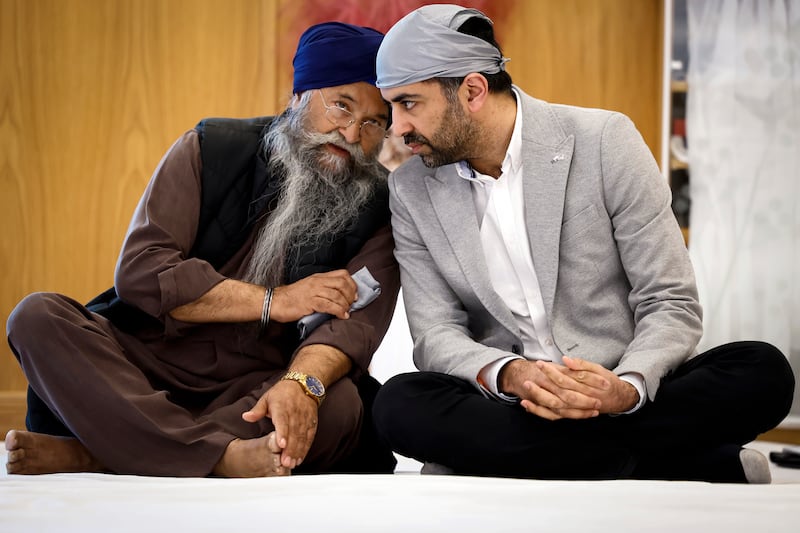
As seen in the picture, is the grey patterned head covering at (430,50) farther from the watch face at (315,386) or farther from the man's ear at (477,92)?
the watch face at (315,386)

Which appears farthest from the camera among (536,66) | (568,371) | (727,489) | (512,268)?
(536,66)

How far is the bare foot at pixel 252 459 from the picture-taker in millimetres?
1973

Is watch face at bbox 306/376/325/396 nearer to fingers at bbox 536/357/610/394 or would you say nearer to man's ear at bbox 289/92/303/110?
fingers at bbox 536/357/610/394

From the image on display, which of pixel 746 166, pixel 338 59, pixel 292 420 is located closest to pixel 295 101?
pixel 338 59

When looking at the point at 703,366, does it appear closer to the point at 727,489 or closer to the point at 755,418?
the point at 755,418

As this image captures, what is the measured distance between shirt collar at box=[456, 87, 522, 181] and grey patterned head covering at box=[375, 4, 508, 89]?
16 centimetres

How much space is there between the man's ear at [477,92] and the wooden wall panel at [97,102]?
2.25m

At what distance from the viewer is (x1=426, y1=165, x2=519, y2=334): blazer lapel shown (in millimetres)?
2236

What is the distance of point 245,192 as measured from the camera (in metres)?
2.50

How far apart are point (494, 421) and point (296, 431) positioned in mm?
442

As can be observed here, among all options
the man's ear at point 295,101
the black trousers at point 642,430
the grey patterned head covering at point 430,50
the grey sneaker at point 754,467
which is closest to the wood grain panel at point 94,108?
the man's ear at point 295,101

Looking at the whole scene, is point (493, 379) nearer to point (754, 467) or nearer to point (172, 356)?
point (754, 467)

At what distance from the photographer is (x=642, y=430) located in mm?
1941

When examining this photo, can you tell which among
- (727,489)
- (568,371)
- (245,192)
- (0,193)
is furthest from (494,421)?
(0,193)
